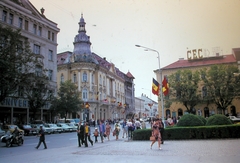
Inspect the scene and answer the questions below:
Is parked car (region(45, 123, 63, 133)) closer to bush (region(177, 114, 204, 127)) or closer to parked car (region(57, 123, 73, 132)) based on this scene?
parked car (region(57, 123, 73, 132))

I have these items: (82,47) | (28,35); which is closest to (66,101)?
(28,35)

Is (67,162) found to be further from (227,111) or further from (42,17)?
(227,111)

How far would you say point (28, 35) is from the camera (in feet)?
147

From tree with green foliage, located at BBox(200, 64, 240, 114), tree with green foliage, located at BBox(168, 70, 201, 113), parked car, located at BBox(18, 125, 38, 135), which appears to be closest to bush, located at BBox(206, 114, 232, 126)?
parked car, located at BBox(18, 125, 38, 135)

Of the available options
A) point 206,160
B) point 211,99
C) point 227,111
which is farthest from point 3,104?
point 227,111

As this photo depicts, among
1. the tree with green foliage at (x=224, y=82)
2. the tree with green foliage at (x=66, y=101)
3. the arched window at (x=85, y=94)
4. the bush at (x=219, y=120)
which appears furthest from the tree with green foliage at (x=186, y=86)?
the bush at (x=219, y=120)

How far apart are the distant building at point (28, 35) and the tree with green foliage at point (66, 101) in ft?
6.21

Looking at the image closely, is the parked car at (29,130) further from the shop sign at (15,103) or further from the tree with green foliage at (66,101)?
the tree with green foliage at (66,101)

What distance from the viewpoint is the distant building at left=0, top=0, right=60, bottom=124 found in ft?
134

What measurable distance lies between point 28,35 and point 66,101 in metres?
13.3

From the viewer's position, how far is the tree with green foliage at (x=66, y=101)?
47969 millimetres

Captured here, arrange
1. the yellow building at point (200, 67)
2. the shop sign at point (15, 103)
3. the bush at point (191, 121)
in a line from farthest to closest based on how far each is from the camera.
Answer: the yellow building at point (200, 67) < the shop sign at point (15, 103) < the bush at point (191, 121)

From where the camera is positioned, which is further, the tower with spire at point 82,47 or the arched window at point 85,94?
the tower with spire at point 82,47

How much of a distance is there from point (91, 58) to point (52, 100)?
101 feet
